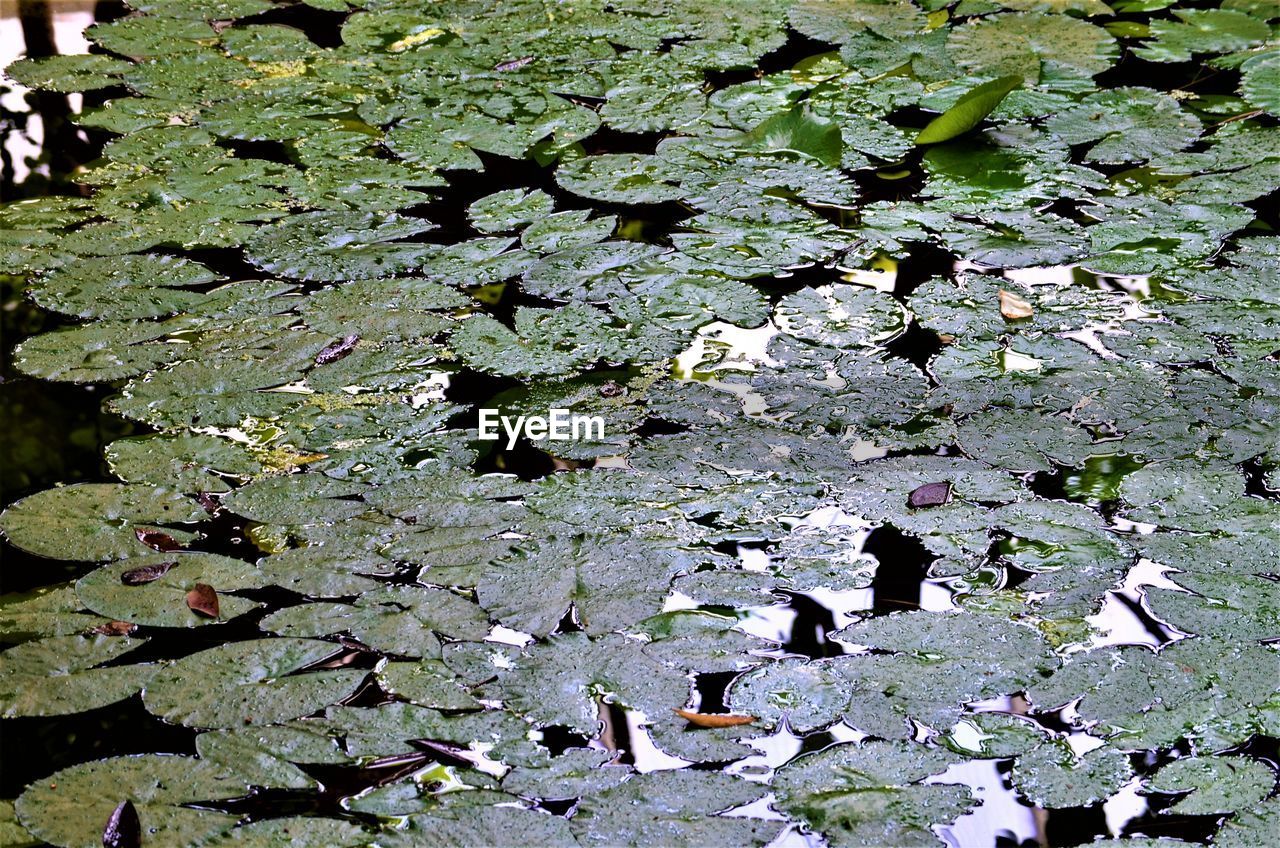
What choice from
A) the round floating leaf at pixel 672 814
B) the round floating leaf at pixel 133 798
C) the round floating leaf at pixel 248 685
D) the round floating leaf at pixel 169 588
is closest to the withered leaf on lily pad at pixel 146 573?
the round floating leaf at pixel 169 588

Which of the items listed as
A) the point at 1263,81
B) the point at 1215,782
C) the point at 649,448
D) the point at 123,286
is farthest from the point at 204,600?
the point at 1263,81

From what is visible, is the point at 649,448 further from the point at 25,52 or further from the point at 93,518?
the point at 25,52

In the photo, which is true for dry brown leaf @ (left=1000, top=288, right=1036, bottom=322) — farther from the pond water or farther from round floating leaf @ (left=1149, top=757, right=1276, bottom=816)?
round floating leaf @ (left=1149, top=757, right=1276, bottom=816)

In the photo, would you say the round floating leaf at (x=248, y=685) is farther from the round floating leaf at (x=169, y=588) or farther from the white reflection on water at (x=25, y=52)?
the white reflection on water at (x=25, y=52)

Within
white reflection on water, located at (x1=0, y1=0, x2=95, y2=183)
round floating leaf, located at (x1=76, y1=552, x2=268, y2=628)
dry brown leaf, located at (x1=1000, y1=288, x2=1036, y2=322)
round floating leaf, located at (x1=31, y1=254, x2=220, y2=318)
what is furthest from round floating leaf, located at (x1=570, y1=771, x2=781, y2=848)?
white reflection on water, located at (x1=0, y1=0, x2=95, y2=183)

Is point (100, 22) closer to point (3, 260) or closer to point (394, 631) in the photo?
point (3, 260)

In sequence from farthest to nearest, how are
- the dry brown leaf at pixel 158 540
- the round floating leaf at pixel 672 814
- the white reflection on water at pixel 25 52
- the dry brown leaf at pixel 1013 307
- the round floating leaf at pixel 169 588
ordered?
the white reflection on water at pixel 25 52 < the dry brown leaf at pixel 1013 307 < the dry brown leaf at pixel 158 540 < the round floating leaf at pixel 169 588 < the round floating leaf at pixel 672 814

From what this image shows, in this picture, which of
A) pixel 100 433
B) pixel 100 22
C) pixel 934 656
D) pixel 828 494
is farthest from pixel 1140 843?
pixel 100 22
